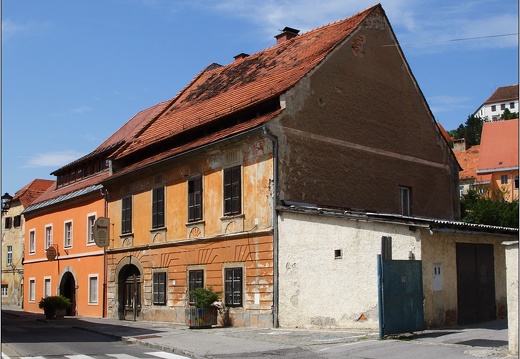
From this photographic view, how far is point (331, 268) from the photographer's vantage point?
1828cm

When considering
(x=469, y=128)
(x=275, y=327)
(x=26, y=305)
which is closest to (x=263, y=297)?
(x=275, y=327)

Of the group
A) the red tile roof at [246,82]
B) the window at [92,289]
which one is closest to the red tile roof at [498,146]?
the red tile roof at [246,82]

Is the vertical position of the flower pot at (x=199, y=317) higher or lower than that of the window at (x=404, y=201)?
lower

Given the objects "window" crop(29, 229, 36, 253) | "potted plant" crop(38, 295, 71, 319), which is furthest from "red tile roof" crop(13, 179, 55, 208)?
"potted plant" crop(38, 295, 71, 319)

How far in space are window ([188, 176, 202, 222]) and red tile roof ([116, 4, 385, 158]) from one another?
86.9 inches

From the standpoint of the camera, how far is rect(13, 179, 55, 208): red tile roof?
49.5 metres

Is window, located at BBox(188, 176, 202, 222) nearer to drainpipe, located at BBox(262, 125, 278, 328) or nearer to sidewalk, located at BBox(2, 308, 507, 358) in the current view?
drainpipe, located at BBox(262, 125, 278, 328)

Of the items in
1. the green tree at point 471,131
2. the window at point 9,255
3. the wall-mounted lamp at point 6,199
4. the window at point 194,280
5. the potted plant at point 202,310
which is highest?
the green tree at point 471,131

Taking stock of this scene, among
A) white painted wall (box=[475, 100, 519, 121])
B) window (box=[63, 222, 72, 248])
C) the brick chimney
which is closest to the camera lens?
the brick chimney

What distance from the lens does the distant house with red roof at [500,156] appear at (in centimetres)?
6388

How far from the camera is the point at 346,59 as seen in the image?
74.5 feet

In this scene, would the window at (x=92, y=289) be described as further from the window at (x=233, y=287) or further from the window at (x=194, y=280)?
the window at (x=233, y=287)

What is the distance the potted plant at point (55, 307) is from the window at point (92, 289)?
1.10 m

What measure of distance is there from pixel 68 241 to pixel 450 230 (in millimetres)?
21895
